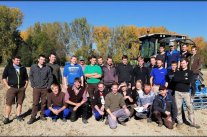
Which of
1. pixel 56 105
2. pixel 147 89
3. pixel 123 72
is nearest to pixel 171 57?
pixel 147 89

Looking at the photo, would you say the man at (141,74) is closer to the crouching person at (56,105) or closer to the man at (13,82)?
the crouching person at (56,105)

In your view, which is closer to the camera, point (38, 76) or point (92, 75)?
point (38, 76)

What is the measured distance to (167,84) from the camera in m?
7.89

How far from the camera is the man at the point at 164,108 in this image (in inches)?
290

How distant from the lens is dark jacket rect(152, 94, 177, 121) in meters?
7.39

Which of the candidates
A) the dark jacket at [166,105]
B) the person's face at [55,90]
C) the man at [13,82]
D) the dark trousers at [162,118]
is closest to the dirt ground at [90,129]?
the dark trousers at [162,118]

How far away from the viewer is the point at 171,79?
300 inches

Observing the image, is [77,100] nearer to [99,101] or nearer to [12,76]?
[99,101]

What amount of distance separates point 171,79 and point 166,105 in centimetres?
74

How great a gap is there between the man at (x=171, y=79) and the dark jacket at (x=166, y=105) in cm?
26

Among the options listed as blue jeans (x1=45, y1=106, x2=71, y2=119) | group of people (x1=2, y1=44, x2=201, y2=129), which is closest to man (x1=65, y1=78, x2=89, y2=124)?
group of people (x1=2, y1=44, x2=201, y2=129)

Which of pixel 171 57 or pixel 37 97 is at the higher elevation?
pixel 171 57

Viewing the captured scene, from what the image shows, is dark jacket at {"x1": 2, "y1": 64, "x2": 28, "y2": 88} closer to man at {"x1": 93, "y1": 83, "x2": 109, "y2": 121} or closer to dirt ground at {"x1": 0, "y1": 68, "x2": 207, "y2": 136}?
dirt ground at {"x1": 0, "y1": 68, "x2": 207, "y2": 136}

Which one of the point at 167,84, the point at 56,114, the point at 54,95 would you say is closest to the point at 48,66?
the point at 54,95
